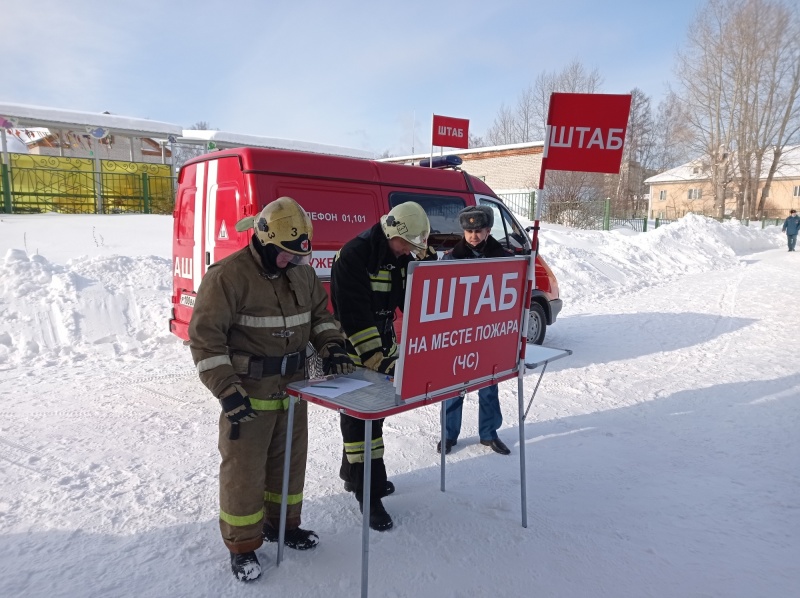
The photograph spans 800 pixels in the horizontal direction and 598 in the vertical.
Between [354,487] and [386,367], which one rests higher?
[386,367]

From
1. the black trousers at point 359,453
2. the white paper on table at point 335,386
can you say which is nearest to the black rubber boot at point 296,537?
the black trousers at point 359,453

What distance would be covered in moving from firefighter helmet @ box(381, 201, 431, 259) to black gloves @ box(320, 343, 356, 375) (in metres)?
0.73

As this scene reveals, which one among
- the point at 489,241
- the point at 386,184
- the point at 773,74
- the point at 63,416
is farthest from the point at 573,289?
the point at 773,74

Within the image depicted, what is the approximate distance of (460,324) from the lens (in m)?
2.67

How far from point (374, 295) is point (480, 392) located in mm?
1349

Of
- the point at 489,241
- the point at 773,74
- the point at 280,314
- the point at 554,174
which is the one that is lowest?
the point at 280,314

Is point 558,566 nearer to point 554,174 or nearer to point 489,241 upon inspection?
point 489,241

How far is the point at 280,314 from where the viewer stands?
2609 millimetres

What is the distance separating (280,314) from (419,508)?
62.1 inches

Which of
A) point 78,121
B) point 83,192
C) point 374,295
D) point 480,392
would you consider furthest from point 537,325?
point 78,121

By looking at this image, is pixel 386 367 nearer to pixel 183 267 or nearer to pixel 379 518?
pixel 379 518

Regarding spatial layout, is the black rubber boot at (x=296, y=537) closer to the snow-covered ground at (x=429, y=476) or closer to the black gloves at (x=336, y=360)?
the snow-covered ground at (x=429, y=476)

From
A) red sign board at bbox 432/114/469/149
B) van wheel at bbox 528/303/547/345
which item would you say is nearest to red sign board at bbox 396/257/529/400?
van wheel at bbox 528/303/547/345

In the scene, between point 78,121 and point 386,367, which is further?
point 78,121
